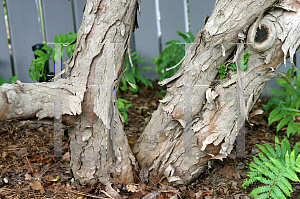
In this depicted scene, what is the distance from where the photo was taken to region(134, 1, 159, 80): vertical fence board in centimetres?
418

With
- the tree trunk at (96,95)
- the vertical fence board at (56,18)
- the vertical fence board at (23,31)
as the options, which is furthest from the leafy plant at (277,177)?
the vertical fence board at (23,31)

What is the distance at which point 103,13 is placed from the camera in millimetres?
1629

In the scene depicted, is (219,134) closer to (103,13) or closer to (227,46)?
(227,46)

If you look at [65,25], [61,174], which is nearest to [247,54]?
[61,174]

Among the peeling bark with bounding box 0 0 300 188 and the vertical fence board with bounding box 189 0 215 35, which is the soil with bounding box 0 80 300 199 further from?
the vertical fence board with bounding box 189 0 215 35

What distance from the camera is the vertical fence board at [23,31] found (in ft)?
12.0

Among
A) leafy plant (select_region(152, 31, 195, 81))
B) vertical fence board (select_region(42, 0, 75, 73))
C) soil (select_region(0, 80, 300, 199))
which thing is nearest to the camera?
soil (select_region(0, 80, 300, 199))

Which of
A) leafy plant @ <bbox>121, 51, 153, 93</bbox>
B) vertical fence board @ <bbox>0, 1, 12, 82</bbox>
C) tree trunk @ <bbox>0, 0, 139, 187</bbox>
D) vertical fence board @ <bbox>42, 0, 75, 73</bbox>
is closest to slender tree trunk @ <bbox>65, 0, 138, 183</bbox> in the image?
tree trunk @ <bbox>0, 0, 139, 187</bbox>

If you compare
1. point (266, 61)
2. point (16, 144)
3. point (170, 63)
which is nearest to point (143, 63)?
point (170, 63)

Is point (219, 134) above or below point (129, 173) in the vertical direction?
above

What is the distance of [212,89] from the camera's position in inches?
68.2

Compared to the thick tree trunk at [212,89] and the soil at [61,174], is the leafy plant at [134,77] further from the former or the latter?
the thick tree trunk at [212,89]

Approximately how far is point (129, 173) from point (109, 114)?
0.54 meters

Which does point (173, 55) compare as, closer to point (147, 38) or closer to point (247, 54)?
point (147, 38)
